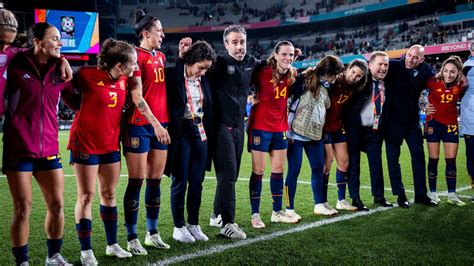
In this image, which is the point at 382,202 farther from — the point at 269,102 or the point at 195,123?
the point at 195,123

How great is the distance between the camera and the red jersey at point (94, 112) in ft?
12.3

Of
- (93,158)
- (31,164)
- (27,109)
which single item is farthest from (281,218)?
(27,109)

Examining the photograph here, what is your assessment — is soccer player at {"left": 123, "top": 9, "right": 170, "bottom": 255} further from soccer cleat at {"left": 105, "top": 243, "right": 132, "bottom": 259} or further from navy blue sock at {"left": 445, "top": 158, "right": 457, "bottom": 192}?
navy blue sock at {"left": 445, "top": 158, "right": 457, "bottom": 192}

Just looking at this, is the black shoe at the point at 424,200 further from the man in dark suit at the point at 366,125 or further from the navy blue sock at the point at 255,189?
the navy blue sock at the point at 255,189

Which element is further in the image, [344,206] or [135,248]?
[344,206]

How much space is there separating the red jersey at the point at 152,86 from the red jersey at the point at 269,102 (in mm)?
1227

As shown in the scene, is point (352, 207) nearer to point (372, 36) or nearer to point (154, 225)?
point (154, 225)

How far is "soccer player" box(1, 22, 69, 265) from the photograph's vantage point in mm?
3340

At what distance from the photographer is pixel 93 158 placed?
3.76 metres

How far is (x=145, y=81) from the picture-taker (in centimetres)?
420

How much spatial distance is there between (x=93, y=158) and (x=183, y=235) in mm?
1249

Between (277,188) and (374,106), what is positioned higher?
(374,106)

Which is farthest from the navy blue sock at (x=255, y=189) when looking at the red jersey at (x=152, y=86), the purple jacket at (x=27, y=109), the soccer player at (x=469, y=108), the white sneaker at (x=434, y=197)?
the soccer player at (x=469, y=108)

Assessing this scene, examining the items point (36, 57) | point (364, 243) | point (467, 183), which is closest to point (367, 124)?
point (364, 243)
